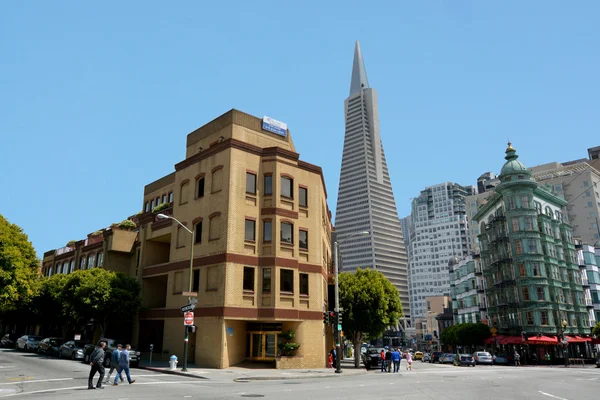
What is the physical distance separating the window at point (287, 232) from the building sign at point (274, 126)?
355 inches

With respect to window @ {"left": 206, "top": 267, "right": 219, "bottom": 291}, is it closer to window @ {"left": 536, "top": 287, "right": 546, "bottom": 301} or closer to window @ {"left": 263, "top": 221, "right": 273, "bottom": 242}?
window @ {"left": 263, "top": 221, "right": 273, "bottom": 242}

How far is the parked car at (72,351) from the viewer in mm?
33250

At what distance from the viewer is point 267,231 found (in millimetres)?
33531

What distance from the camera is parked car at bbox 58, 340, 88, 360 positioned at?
109 feet

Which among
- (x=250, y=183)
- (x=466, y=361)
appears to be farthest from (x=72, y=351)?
(x=466, y=361)

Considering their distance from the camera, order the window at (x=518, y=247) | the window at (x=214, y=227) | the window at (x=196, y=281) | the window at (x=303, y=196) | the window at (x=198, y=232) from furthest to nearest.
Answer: the window at (x=518, y=247), the window at (x=303, y=196), the window at (x=198, y=232), the window at (x=196, y=281), the window at (x=214, y=227)

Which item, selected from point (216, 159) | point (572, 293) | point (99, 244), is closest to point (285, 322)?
point (216, 159)

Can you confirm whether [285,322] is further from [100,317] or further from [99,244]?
[99,244]

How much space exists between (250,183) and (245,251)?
→ 5316 mm

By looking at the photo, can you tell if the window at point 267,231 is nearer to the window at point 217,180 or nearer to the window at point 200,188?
the window at point 217,180

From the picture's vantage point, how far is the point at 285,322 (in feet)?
107

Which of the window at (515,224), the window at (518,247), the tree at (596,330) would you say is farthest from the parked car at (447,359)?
the tree at (596,330)

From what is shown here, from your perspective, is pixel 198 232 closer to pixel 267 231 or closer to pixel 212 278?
pixel 212 278

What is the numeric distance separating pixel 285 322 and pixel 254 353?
3.10m
